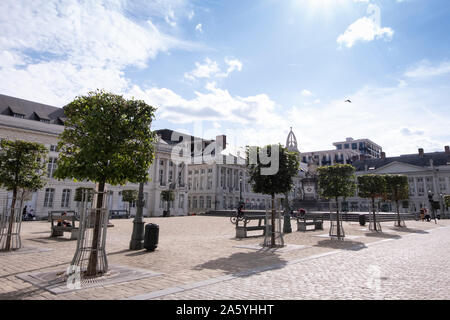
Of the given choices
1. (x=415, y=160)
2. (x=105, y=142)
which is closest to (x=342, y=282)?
(x=105, y=142)

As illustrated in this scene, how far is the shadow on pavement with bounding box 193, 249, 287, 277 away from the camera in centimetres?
777

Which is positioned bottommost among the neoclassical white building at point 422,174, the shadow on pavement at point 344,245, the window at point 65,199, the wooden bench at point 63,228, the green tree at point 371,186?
the shadow on pavement at point 344,245

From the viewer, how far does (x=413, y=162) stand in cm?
7931

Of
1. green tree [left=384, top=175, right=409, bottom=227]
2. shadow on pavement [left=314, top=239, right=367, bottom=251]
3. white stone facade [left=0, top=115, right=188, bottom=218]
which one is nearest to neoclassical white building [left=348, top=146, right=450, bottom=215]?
white stone facade [left=0, top=115, right=188, bottom=218]

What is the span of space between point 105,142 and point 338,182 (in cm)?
1391

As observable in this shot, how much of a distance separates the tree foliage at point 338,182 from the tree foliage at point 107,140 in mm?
12385

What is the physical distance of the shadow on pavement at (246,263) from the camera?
7773 mm

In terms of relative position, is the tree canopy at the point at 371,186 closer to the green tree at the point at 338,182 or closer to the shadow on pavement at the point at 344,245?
the green tree at the point at 338,182

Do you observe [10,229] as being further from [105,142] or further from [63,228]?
[105,142]

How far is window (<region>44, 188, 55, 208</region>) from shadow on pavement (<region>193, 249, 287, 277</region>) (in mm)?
36898

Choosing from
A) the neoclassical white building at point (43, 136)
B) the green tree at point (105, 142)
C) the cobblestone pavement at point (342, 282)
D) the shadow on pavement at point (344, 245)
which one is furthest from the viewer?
the neoclassical white building at point (43, 136)

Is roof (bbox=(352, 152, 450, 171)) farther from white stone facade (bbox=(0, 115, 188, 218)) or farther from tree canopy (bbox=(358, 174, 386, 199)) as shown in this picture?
tree canopy (bbox=(358, 174, 386, 199))

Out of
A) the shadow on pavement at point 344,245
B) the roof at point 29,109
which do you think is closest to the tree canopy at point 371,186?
the shadow on pavement at point 344,245
